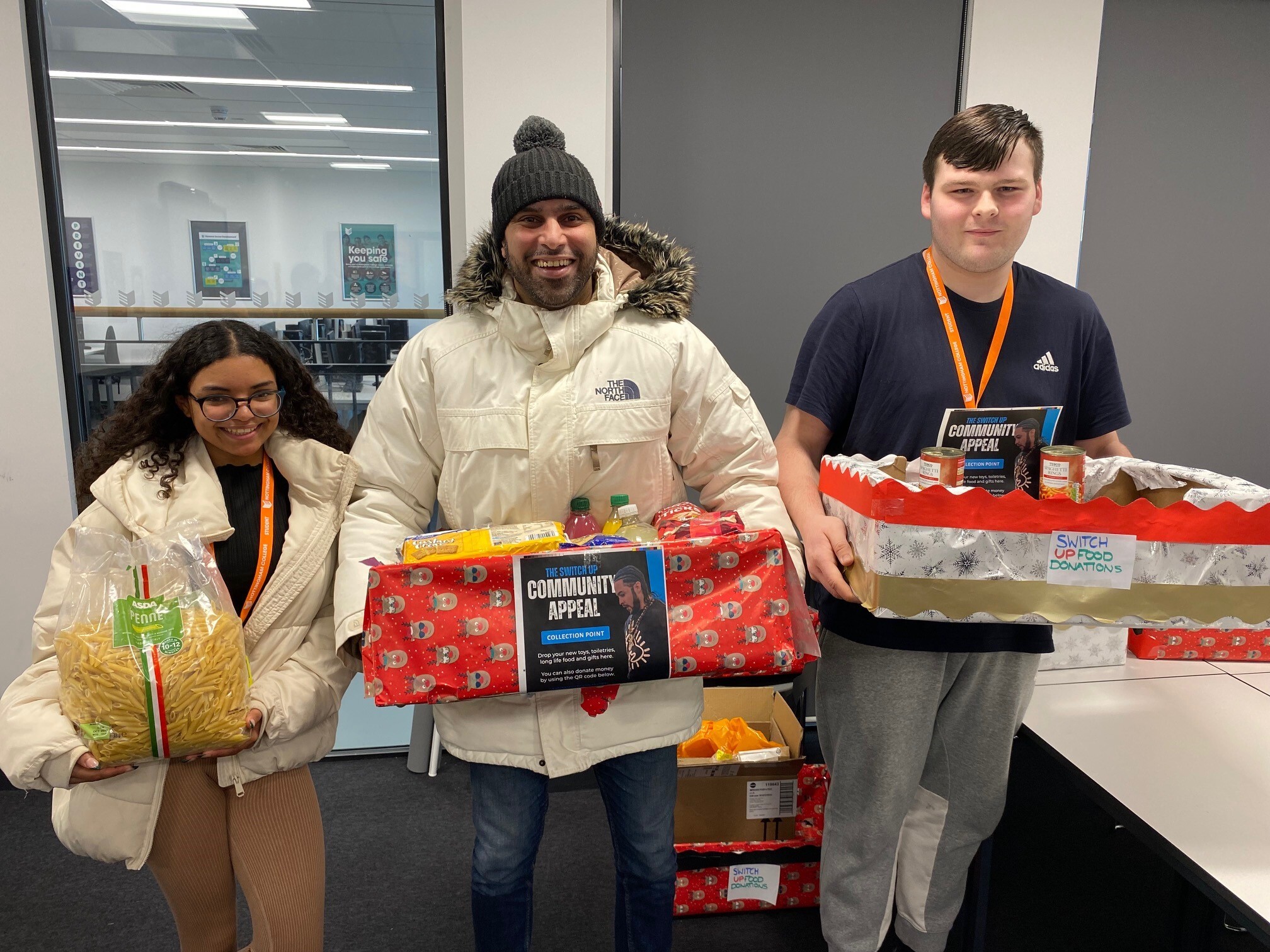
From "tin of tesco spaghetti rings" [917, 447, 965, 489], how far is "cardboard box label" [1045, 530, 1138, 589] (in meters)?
0.17

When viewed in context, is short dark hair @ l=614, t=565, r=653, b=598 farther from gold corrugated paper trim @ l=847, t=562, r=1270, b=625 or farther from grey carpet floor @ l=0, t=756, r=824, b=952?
grey carpet floor @ l=0, t=756, r=824, b=952

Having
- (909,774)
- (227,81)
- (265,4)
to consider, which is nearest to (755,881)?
(909,774)

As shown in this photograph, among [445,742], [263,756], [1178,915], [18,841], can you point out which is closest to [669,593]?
[445,742]

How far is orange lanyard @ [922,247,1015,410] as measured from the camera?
1.51m

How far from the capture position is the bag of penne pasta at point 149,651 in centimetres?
125

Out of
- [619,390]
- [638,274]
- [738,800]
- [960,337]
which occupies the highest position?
[638,274]

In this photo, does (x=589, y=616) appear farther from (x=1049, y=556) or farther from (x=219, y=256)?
(x=219, y=256)

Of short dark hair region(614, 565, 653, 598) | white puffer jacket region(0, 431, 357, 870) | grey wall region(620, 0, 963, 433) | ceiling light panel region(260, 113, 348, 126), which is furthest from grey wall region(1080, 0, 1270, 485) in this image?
white puffer jacket region(0, 431, 357, 870)

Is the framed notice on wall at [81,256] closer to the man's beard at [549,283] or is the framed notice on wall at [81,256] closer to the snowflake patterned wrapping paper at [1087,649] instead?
the man's beard at [549,283]

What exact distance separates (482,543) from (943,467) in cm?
78

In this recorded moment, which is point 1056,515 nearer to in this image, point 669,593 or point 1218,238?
point 669,593

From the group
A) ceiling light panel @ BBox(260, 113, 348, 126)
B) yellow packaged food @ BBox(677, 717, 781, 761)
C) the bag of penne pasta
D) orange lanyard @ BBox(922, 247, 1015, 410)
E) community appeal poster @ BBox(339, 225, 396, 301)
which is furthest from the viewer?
community appeal poster @ BBox(339, 225, 396, 301)

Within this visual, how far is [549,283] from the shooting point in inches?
56.8

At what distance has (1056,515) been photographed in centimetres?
126
